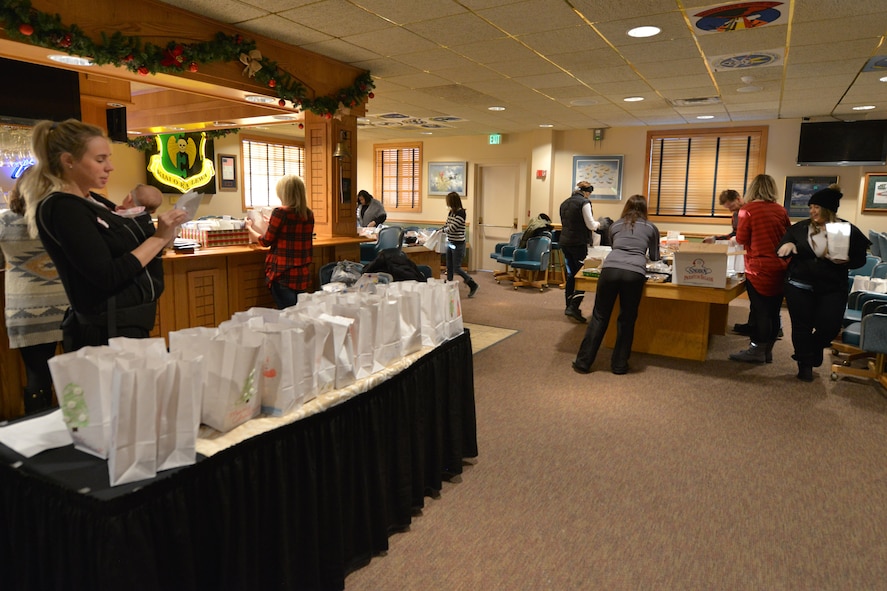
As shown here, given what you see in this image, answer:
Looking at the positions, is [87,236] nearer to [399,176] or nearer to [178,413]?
[178,413]

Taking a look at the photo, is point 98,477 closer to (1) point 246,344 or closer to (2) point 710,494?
(1) point 246,344

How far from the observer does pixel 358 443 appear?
2158 millimetres

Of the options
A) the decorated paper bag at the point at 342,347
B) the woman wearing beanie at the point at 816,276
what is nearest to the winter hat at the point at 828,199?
the woman wearing beanie at the point at 816,276

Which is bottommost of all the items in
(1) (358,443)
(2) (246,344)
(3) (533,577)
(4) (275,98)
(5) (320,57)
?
(3) (533,577)

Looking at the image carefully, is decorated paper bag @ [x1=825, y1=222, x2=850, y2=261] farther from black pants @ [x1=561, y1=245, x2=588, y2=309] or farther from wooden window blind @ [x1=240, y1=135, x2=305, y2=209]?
wooden window blind @ [x1=240, y1=135, x2=305, y2=209]

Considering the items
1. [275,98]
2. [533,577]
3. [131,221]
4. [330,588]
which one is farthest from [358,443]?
[275,98]

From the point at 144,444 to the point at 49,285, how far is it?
188cm

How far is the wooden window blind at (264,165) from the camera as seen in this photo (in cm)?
1030

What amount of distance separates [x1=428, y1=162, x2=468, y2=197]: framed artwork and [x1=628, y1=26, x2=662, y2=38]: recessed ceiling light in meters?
6.92

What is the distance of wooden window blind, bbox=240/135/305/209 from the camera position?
10305mm

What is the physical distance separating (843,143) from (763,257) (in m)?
4.82

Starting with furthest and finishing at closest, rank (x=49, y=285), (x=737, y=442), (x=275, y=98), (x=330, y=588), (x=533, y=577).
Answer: (x=275, y=98) < (x=737, y=442) < (x=49, y=285) < (x=533, y=577) < (x=330, y=588)

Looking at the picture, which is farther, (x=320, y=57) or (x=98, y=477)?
(x=320, y=57)

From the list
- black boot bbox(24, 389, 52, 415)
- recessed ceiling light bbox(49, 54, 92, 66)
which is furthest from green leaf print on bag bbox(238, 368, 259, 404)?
recessed ceiling light bbox(49, 54, 92, 66)
